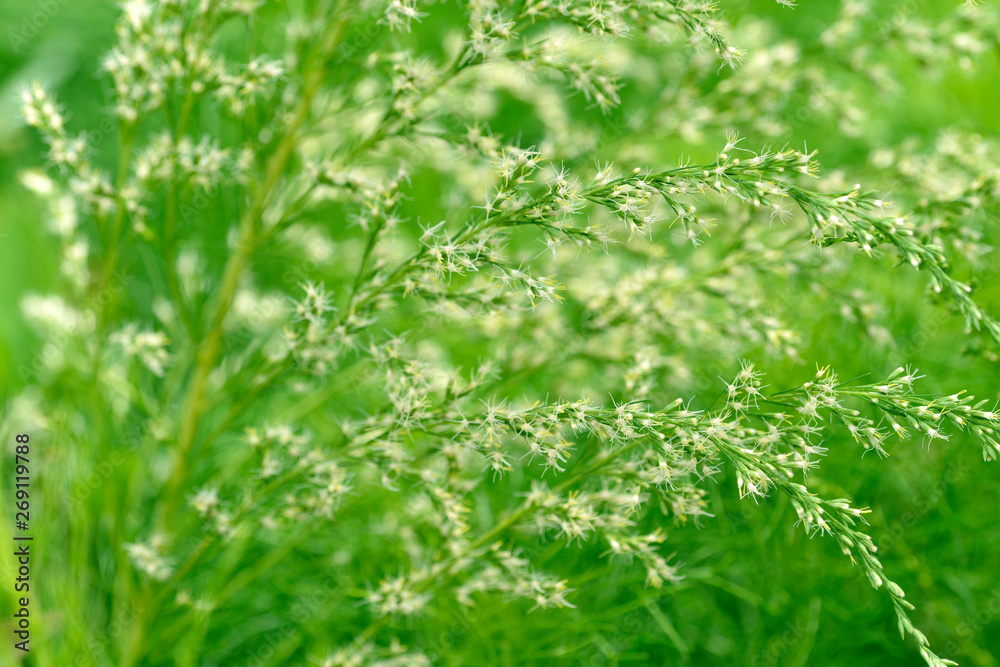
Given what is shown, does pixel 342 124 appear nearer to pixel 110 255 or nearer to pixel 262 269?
pixel 110 255

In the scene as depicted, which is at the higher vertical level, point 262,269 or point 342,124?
point 342,124

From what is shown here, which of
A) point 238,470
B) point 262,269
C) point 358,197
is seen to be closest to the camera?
point 358,197

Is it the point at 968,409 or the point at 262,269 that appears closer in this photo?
the point at 968,409

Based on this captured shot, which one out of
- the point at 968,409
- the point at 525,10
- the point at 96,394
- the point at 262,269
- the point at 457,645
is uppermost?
the point at 525,10

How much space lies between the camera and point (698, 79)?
1.91m

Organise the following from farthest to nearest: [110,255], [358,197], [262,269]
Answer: [262,269] < [110,255] < [358,197]

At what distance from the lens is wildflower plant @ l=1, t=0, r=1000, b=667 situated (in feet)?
3.90

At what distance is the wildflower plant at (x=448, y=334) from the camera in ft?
3.90

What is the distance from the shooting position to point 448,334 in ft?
7.73

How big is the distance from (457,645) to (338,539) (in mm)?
423

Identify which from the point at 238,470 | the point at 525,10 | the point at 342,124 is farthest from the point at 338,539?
the point at 525,10

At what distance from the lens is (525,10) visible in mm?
1295

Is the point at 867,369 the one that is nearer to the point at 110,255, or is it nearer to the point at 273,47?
the point at 110,255

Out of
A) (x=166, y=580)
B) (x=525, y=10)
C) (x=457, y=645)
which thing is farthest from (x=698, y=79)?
(x=166, y=580)
